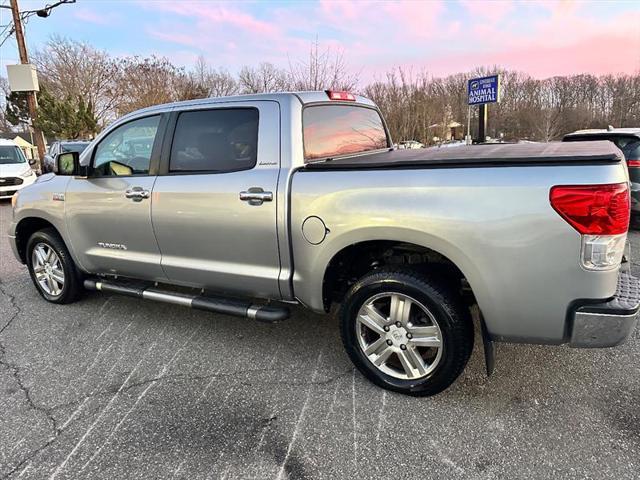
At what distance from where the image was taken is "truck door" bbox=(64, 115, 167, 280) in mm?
3748

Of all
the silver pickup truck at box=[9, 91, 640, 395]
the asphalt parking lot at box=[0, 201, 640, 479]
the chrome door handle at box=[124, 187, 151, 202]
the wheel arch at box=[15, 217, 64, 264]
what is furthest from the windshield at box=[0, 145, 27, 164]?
the chrome door handle at box=[124, 187, 151, 202]

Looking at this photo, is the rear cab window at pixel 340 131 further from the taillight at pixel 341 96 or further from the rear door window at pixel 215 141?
the rear door window at pixel 215 141

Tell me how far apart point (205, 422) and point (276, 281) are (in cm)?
100

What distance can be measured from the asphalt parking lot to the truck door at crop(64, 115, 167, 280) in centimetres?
67

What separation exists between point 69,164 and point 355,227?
2.87 metres

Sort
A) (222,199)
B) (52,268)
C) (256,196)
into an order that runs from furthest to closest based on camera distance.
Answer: (52,268)
(222,199)
(256,196)

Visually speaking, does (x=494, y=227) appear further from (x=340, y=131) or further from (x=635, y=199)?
(x=635, y=199)

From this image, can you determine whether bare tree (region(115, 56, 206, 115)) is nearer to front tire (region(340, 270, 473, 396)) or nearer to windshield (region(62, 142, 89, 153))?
windshield (region(62, 142, 89, 153))

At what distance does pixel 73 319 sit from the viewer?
431 centimetres

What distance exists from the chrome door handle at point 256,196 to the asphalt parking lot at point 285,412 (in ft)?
3.96

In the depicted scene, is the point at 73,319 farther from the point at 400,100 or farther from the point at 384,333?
the point at 400,100

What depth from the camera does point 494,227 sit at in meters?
2.40

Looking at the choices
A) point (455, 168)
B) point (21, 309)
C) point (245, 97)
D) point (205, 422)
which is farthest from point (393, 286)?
point (21, 309)

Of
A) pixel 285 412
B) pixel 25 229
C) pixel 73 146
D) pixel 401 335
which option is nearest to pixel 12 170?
pixel 73 146
